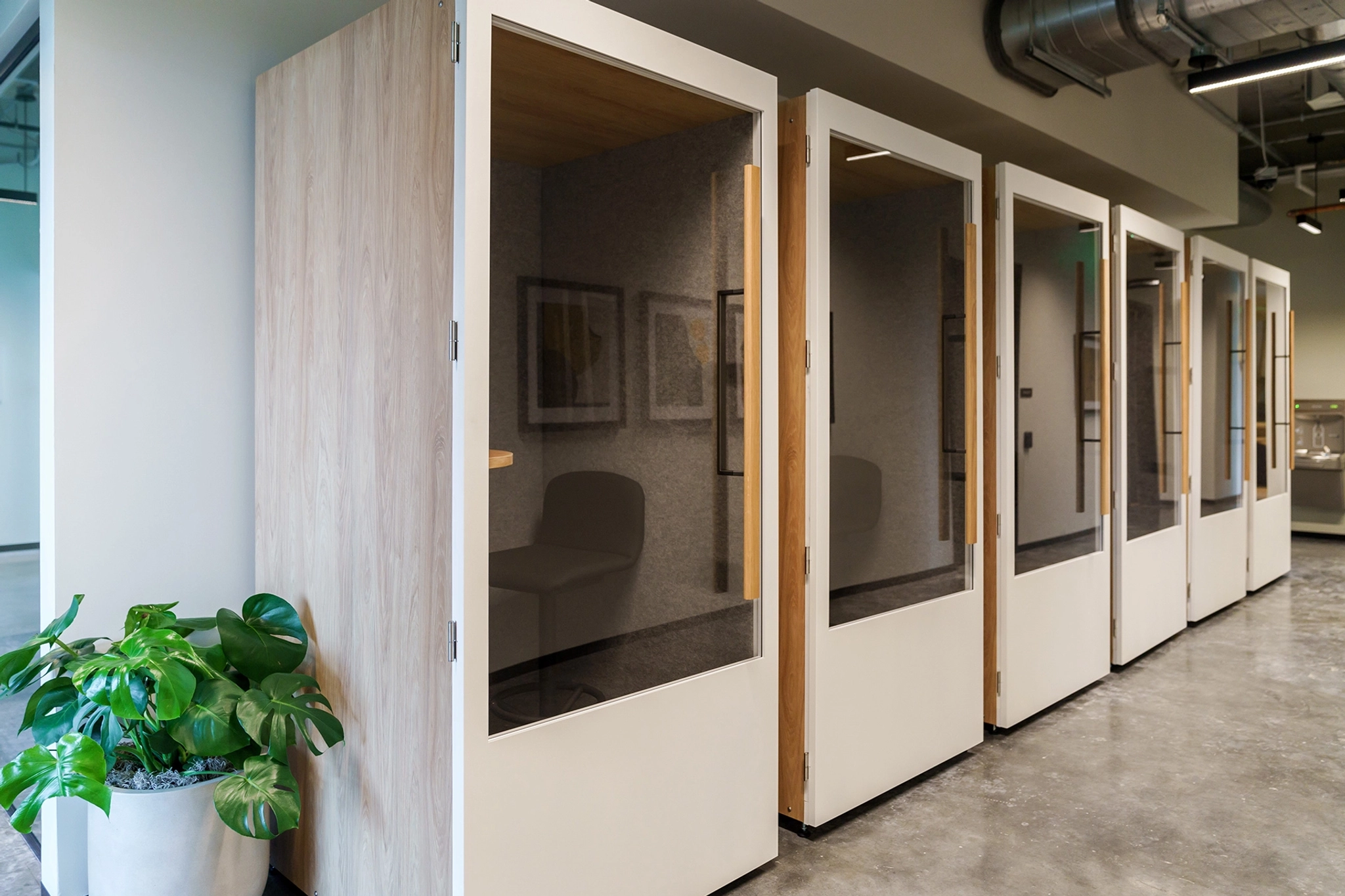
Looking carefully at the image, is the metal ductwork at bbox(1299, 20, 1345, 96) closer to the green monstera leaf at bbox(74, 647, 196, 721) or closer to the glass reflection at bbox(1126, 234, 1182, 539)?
the glass reflection at bbox(1126, 234, 1182, 539)

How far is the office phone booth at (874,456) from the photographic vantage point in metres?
2.64

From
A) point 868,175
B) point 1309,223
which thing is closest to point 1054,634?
point 868,175

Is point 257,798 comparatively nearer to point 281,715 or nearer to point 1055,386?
point 281,715

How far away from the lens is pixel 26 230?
2445 millimetres

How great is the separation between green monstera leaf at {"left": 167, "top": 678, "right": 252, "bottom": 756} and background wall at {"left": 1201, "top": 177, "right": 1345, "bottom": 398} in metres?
9.37

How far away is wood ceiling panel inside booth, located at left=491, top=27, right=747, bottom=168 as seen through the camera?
186 centimetres

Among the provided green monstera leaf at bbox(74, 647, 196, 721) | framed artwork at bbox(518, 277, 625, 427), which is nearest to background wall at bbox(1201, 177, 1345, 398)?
framed artwork at bbox(518, 277, 625, 427)

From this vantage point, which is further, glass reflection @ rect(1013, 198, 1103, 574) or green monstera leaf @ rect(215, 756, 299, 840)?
glass reflection @ rect(1013, 198, 1103, 574)

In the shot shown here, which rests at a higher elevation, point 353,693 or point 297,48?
point 297,48

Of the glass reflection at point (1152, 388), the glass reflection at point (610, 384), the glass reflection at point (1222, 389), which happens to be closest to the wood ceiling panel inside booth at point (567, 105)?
the glass reflection at point (610, 384)

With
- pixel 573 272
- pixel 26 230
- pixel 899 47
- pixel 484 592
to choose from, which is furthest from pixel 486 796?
pixel 899 47

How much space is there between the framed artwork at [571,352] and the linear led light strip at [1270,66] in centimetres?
392

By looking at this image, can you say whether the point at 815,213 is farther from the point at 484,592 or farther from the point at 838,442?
the point at 484,592

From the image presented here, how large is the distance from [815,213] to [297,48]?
1.55 meters
